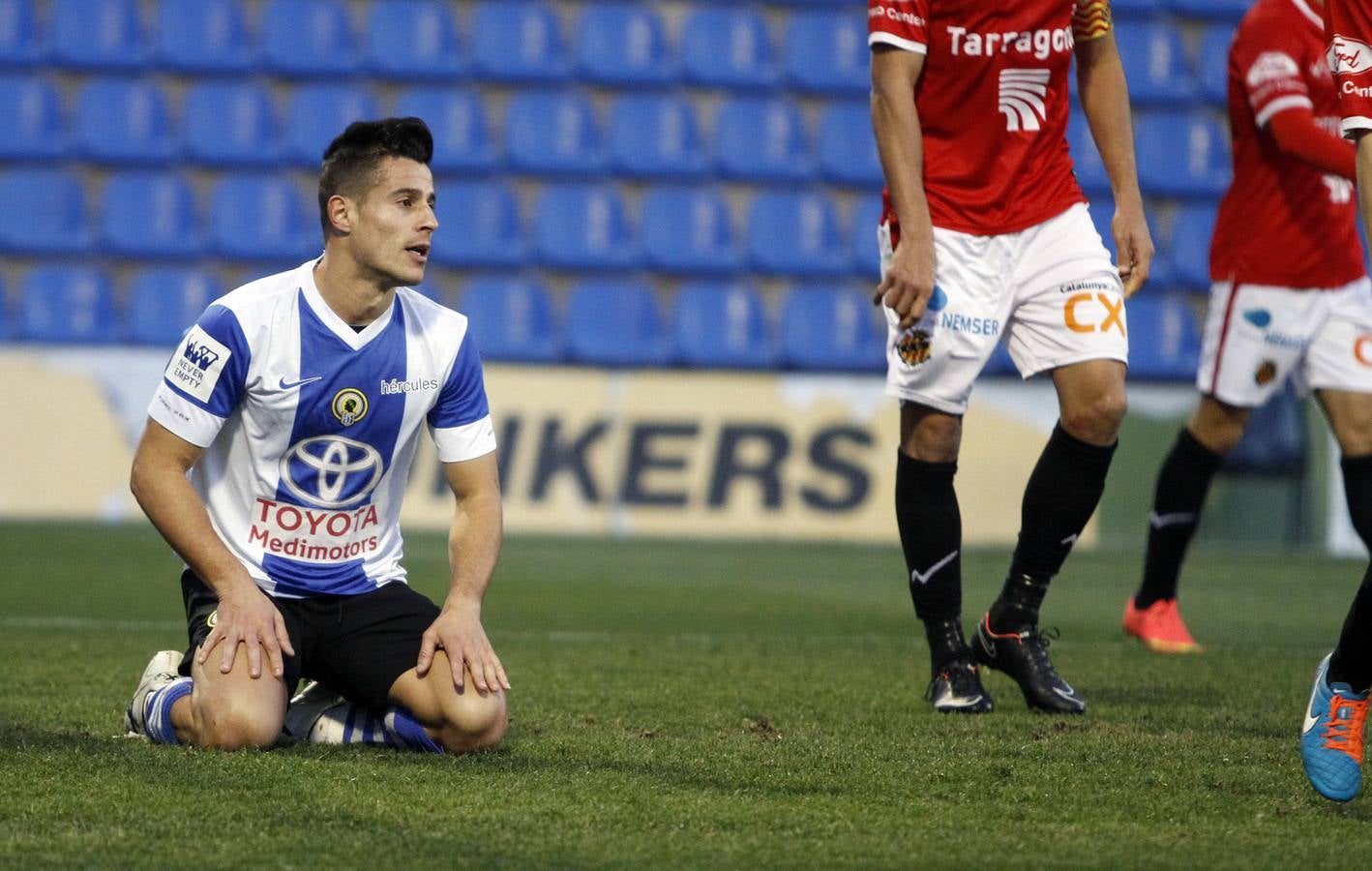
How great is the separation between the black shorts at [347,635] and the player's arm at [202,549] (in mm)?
141

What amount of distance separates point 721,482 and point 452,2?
4471 mm

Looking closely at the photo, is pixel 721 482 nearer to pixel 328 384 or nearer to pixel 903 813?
pixel 328 384

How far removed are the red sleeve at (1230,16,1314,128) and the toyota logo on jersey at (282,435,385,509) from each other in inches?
118

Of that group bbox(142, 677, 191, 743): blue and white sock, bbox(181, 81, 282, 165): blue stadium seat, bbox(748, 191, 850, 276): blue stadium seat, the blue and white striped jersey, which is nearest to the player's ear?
the blue and white striped jersey

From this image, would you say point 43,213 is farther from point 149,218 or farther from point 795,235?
point 795,235

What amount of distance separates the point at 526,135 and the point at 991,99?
814cm

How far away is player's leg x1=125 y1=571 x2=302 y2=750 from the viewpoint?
317 centimetres

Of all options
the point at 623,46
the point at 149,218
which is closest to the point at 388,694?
the point at 149,218

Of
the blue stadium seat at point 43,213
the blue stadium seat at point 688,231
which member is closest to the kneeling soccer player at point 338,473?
the blue stadium seat at point 688,231

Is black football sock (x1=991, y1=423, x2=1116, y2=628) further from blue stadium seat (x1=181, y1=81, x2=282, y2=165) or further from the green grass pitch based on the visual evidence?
blue stadium seat (x1=181, y1=81, x2=282, y2=165)

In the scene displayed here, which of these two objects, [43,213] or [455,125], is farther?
[455,125]

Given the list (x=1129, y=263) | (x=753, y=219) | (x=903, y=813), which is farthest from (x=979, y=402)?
(x=903, y=813)

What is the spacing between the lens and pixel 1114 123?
4195 mm

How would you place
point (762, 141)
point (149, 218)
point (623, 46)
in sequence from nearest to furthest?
1. point (149, 218)
2. point (762, 141)
3. point (623, 46)
